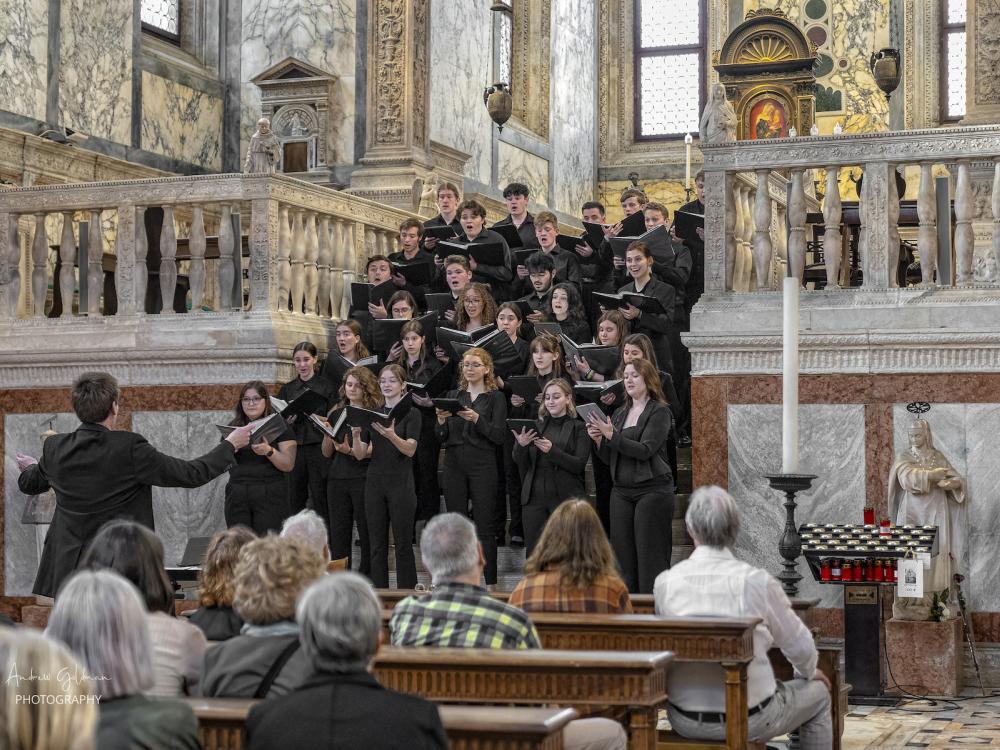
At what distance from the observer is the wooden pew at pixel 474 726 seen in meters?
3.89

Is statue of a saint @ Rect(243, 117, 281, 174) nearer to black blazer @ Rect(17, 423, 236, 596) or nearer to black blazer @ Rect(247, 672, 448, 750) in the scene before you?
black blazer @ Rect(17, 423, 236, 596)

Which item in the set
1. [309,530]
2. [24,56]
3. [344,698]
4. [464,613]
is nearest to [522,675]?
[464,613]

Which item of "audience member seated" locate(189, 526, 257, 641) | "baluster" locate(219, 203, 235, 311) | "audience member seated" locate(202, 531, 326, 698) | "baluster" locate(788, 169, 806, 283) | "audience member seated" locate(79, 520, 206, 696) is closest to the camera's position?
"audience member seated" locate(202, 531, 326, 698)

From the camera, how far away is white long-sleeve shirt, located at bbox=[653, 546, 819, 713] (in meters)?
5.74

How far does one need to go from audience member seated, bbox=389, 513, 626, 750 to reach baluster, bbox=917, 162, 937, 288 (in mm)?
5326

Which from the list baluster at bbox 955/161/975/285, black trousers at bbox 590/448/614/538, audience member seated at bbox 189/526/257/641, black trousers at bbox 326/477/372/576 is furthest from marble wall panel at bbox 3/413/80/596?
audience member seated at bbox 189/526/257/641

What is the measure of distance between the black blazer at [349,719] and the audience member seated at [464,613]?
1234 millimetres

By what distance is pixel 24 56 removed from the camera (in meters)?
13.8

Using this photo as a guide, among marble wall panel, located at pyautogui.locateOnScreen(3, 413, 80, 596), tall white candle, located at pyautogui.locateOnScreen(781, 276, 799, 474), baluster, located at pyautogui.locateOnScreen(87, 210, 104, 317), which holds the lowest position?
marble wall panel, located at pyautogui.locateOnScreen(3, 413, 80, 596)

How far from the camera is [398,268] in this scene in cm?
1159

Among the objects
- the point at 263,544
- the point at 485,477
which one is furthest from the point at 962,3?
the point at 263,544

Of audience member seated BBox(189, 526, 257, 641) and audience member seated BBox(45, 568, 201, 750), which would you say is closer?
audience member seated BBox(45, 568, 201, 750)

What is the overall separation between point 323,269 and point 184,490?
1.96 meters

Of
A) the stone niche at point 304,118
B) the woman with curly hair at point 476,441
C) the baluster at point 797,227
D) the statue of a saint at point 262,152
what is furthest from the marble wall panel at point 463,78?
the woman with curly hair at point 476,441
